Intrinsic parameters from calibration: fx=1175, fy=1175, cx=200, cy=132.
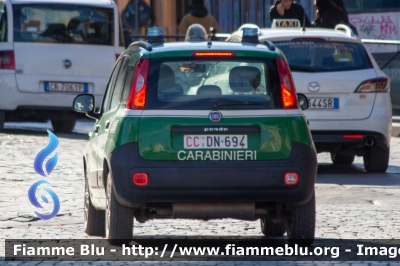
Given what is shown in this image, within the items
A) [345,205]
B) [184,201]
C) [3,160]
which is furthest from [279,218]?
[3,160]

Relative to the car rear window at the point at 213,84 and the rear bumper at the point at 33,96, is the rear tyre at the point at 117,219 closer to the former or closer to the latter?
the car rear window at the point at 213,84

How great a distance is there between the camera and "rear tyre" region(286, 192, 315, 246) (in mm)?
8008

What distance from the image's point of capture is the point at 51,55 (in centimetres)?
1750

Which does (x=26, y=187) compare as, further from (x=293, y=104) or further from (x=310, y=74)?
(x=293, y=104)

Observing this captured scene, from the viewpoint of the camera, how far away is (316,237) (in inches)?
342

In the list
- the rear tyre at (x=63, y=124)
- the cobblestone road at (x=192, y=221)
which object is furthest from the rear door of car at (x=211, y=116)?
the rear tyre at (x=63, y=124)

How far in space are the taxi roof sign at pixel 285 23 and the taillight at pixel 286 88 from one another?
726 cm

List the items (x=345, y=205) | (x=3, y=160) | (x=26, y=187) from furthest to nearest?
(x=3, y=160)
(x=26, y=187)
(x=345, y=205)

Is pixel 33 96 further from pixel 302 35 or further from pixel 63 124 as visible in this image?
pixel 302 35

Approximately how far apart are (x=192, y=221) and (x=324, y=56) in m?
4.15

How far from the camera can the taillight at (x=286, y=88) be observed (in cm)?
797

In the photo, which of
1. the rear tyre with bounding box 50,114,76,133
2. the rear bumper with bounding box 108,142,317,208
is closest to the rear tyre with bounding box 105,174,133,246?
the rear bumper with bounding box 108,142,317,208

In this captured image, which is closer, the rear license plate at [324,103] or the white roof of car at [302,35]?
the rear license plate at [324,103]

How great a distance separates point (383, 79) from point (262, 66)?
5317mm
